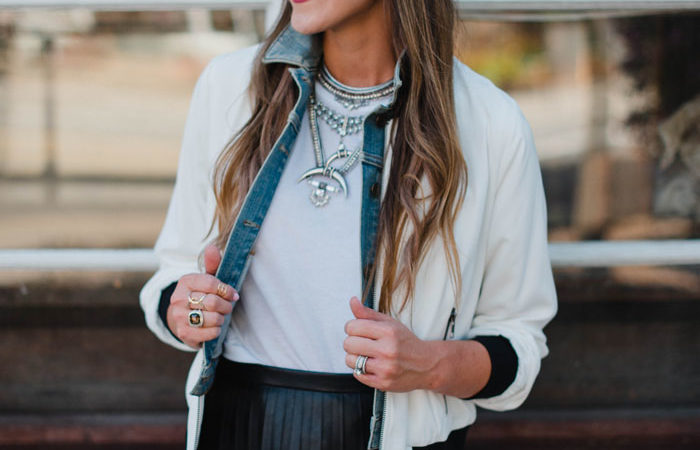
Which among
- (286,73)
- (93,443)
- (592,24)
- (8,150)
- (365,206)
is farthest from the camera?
(592,24)

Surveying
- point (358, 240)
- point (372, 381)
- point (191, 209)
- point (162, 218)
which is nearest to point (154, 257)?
point (162, 218)

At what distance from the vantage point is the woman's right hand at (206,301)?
4.14 feet

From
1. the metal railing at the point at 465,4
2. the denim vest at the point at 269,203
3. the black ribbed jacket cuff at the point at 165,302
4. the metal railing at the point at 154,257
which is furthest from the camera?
the metal railing at the point at 154,257

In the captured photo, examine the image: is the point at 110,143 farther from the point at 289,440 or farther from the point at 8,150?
the point at 289,440

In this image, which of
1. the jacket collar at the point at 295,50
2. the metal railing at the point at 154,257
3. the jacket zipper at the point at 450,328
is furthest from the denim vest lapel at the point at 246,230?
the metal railing at the point at 154,257

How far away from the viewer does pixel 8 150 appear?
103 inches

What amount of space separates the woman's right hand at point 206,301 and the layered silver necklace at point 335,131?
9.1 inches

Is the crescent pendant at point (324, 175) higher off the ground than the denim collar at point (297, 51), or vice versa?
the denim collar at point (297, 51)

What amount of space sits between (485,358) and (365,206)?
0.38 metres

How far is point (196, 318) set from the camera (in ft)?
4.14

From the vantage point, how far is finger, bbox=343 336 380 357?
1.22 m

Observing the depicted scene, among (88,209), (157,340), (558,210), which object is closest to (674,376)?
(558,210)

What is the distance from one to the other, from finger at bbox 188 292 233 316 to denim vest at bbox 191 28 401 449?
8cm

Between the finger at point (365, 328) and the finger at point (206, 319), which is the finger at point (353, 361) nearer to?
the finger at point (365, 328)
